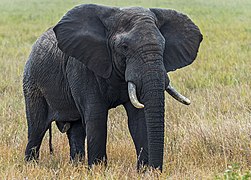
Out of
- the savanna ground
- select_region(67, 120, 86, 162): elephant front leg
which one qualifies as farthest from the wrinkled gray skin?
the savanna ground

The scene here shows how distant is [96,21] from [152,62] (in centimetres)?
81

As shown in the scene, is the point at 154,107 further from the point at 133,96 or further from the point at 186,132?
the point at 186,132

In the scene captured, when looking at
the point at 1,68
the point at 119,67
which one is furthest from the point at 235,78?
the point at 119,67

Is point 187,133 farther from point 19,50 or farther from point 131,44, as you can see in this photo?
point 19,50

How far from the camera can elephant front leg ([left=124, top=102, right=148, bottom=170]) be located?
4.95 meters

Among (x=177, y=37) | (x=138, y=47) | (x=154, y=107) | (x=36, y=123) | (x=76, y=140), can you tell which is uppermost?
(x=138, y=47)

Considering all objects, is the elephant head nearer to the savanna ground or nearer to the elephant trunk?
the elephant trunk

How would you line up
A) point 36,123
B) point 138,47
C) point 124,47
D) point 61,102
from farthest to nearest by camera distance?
point 36,123, point 61,102, point 124,47, point 138,47

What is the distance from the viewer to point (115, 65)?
185 inches

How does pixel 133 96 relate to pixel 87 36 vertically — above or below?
below

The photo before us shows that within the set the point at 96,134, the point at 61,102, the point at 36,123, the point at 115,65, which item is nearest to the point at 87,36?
the point at 115,65

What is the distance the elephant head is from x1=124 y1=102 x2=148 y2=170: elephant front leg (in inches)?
13.5

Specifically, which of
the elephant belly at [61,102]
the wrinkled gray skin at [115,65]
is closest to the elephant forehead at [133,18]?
the wrinkled gray skin at [115,65]

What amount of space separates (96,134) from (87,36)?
2.55 ft
